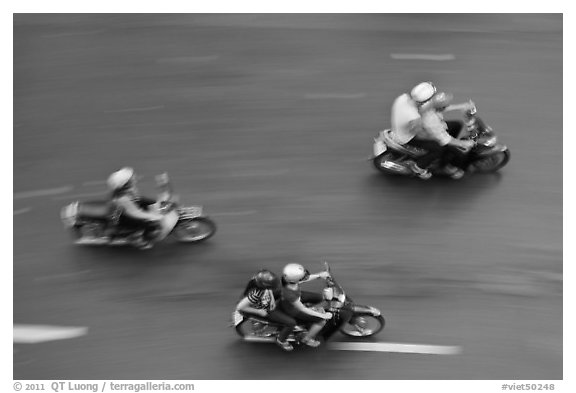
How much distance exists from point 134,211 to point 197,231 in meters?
0.95

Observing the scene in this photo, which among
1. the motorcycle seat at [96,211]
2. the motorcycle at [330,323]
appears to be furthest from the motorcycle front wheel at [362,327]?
the motorcycle seat at [96,211]

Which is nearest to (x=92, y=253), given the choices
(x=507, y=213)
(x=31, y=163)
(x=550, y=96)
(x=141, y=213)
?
(x=141, y=213)

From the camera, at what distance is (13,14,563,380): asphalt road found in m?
8.42

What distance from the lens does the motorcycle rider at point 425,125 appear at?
8594mm

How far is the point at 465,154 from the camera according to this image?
29.8 feet

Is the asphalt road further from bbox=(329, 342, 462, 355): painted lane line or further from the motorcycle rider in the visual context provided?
the motorcycle rider

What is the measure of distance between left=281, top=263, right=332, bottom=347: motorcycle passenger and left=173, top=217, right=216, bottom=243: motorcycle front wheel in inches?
60.5

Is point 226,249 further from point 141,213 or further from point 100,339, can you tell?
point 100,339

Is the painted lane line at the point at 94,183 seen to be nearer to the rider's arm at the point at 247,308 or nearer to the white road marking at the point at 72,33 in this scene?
the white road marking at the point at 72,33

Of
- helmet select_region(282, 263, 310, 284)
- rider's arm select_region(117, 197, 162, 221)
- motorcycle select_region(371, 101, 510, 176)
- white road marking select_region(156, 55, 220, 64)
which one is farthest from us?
white road marking select_region(156, 55, 220, 64)

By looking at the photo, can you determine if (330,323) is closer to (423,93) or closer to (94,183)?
(423,93)

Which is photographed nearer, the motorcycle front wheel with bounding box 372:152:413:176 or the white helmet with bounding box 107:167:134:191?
the white helmet with bounding box 107:167:134:191

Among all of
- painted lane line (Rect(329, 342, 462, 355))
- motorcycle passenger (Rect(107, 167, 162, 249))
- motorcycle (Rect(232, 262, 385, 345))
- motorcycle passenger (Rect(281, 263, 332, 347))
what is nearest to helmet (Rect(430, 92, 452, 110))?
motorcycle (Rect(232, 262, 385, 345))

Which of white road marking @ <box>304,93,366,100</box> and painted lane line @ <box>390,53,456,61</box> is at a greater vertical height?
painted lane line @ <box>390,53,456,61</box>
